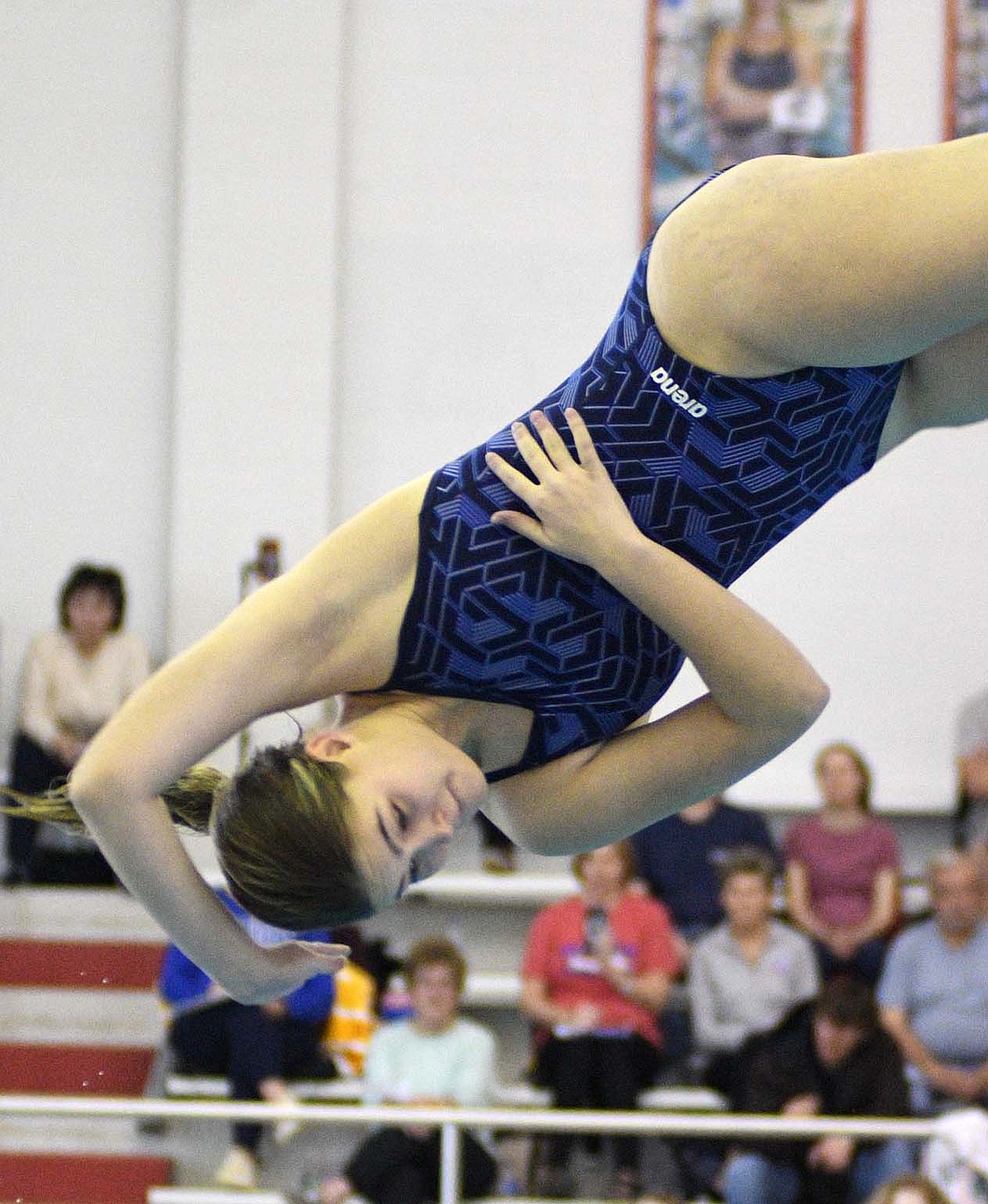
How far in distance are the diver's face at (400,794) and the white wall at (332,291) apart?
4074mm

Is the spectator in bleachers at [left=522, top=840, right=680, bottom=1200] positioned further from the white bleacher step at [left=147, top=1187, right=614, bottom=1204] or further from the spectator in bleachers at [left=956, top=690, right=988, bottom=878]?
the spectator in bleachers at [left=956, top=690, right=988, bottom=878]

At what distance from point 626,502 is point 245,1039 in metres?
3.10

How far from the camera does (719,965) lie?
4.64m

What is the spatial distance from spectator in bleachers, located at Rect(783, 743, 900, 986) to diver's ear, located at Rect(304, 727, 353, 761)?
3.29 m

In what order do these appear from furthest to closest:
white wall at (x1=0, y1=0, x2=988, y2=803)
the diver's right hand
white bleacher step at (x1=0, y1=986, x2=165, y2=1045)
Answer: white wall at (x1=0, y1=0, x2=988, y2=803)
white bleacher step at (x1=0, y1=986, x2=165, y2=1045)
the diver's right hand

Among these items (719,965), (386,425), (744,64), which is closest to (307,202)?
(386,425)

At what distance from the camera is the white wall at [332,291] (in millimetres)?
5930

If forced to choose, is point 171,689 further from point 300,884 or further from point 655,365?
point 655,365

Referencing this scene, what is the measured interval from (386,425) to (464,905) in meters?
1.76

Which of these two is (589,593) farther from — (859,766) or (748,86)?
(748,86)

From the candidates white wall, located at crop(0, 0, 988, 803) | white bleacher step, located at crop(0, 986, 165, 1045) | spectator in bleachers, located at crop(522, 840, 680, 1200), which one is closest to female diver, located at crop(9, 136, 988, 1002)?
spectator in bleachers, located at crop(522, 840, 680, 1200)

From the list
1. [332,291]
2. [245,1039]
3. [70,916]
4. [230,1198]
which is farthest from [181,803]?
[332,291]

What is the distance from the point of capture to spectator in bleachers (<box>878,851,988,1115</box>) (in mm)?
4445

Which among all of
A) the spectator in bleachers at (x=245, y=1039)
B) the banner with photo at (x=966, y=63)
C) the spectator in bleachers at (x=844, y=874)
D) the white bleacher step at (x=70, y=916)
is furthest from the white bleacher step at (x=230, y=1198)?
the banner with photo at (x=966, y=63)
